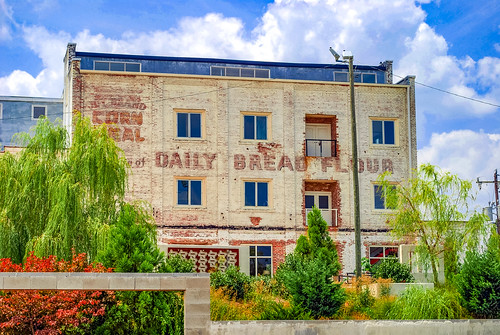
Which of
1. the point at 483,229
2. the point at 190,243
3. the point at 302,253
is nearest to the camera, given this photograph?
the point at 483,229

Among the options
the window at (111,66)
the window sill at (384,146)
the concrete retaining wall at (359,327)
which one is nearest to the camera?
the concrete retaining wall at (359,327)

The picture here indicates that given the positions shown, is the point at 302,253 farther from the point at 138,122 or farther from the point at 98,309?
the point at 98,309

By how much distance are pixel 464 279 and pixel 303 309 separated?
18.1 ft

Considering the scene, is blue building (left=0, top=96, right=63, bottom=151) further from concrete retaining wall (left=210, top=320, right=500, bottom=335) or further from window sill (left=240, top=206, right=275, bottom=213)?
concrete retaining wall (left=210, top=320, right=500, bottom=335)

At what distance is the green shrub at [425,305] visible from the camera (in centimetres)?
2188

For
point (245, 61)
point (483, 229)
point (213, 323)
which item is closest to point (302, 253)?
point (483, 229)

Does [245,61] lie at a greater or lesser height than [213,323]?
greater

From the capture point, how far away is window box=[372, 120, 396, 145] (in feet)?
122

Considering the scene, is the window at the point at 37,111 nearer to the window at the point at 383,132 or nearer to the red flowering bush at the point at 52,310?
the window at the point at 383,132

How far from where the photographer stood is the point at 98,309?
19.1 m

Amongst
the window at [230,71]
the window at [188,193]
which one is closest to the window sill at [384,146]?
the window at [230,71]

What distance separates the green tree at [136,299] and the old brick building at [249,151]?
1281cm

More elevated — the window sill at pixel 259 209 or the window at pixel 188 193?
the window at pixel 188 193

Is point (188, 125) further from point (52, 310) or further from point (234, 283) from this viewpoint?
point (52, 310)
